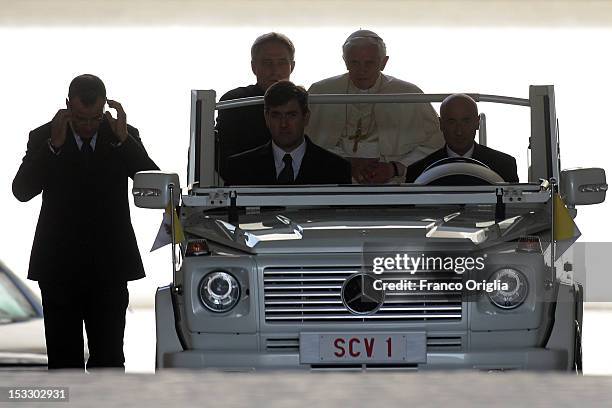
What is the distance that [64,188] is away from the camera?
8.78 meters

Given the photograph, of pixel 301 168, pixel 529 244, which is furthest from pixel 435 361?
Result: pixel 301 168

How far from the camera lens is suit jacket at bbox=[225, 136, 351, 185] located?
26.8ft

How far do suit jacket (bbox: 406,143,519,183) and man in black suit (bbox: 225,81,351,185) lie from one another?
32cm

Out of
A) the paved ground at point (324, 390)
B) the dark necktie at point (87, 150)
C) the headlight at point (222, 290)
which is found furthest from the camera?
the dark necktie at point (87, 150)

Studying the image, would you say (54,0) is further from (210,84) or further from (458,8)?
(458,8)

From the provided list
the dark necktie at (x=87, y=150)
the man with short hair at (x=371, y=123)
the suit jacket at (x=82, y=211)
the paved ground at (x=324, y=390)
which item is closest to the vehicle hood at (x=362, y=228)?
the man with short hair at (x=371, y=123)

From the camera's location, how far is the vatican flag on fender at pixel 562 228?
7516mm

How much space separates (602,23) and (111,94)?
5.98 m

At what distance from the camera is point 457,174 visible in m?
8.10

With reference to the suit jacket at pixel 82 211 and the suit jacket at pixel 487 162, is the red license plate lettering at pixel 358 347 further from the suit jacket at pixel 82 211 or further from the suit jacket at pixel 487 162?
the suit jacket at pixel 82 211

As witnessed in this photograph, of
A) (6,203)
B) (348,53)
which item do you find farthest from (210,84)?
(348,53)

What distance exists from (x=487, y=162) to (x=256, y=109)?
1.24m

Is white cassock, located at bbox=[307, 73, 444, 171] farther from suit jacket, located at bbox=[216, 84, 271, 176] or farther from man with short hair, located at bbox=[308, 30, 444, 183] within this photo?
suit jacket, located at bbox=[216, 84, 271, 176]

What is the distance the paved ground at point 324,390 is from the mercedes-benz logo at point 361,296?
1480mm
